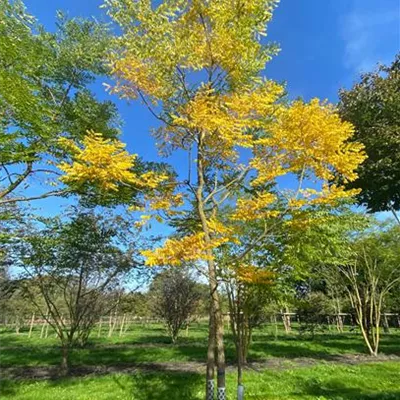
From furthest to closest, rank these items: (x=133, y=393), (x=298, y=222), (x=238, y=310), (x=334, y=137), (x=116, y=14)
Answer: (x=133, y=393) → (x=238, y=310) → (x=116, y=14) → (x=298, y=222) → (x=334, y=137)

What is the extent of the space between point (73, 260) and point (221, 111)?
8533mm

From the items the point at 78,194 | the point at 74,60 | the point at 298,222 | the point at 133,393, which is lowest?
the point at 133,393

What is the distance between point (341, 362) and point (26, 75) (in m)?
14.1

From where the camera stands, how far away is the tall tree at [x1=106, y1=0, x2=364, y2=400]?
5652 mm

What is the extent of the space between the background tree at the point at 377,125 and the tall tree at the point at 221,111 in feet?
21.5

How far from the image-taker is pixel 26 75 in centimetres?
839

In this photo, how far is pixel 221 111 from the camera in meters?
6.07

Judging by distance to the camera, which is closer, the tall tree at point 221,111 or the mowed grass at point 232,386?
the tall tree at point 221,111

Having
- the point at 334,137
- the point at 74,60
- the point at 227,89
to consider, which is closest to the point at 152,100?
the point at 227,89

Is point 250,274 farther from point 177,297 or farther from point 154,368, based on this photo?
point 177,297

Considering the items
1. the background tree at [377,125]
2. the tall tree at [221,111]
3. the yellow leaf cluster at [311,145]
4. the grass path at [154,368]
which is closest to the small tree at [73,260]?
the grass path at [154,368]

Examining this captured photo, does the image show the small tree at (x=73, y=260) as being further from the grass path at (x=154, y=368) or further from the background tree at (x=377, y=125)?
the background tree at (x=377, y=125)

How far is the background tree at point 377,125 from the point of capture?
1209 centimetres

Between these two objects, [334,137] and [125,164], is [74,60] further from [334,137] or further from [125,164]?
[334,137]
